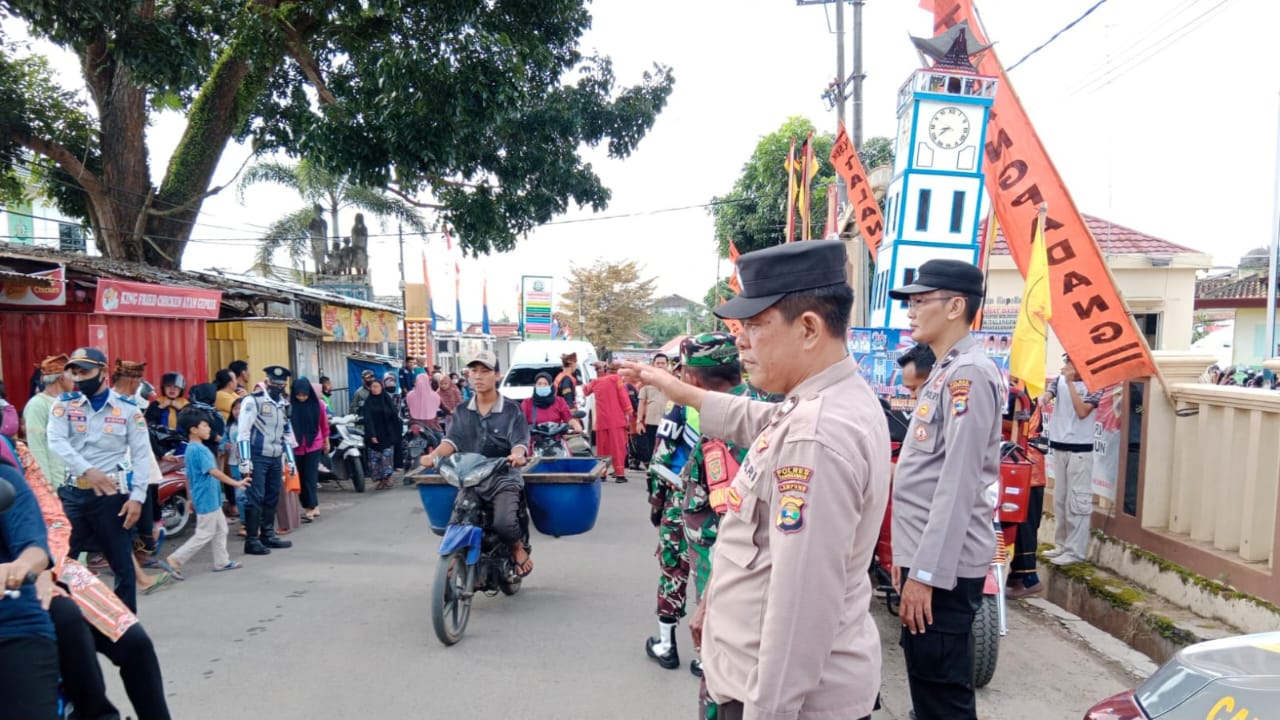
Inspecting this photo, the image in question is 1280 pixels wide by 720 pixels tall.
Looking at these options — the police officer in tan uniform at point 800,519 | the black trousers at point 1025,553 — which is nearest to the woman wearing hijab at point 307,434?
the black trousers at point 1025,553

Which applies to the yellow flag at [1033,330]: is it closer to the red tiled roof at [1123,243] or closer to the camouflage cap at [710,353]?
the camouflage cap at [710,353]

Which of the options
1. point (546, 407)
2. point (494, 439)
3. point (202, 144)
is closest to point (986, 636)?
point (494, 439)

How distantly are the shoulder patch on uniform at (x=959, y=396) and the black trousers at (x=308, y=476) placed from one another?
7954 millimetres

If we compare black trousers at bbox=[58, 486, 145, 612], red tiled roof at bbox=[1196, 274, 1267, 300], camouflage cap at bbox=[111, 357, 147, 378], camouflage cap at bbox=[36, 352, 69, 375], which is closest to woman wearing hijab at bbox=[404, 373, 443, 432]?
camouflage cap at bbox=[36, 352, 69, 375]

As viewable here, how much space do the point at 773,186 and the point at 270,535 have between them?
1686cm

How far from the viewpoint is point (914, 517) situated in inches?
109

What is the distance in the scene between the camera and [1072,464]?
229 inches

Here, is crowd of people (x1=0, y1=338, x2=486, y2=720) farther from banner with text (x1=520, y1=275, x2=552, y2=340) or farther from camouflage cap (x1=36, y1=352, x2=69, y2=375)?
banner with text (x1=520, y1=275, x2=552, y2=340)

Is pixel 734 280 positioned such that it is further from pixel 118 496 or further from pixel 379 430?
pixel 118 496

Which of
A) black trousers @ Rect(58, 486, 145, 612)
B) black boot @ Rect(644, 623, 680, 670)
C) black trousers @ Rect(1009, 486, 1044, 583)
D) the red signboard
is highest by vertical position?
the red signboard

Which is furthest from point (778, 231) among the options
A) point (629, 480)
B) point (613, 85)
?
point (629, 480)

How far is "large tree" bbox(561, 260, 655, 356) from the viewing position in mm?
51250

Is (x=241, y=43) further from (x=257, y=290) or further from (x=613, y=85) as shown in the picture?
(x=613, y=85)

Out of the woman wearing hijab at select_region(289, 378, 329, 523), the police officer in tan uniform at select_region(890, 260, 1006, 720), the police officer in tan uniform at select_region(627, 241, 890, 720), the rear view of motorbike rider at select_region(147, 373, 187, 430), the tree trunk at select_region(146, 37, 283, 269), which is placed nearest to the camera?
the police officer in tan uniform at select_region(627, 241, 890, 720)
